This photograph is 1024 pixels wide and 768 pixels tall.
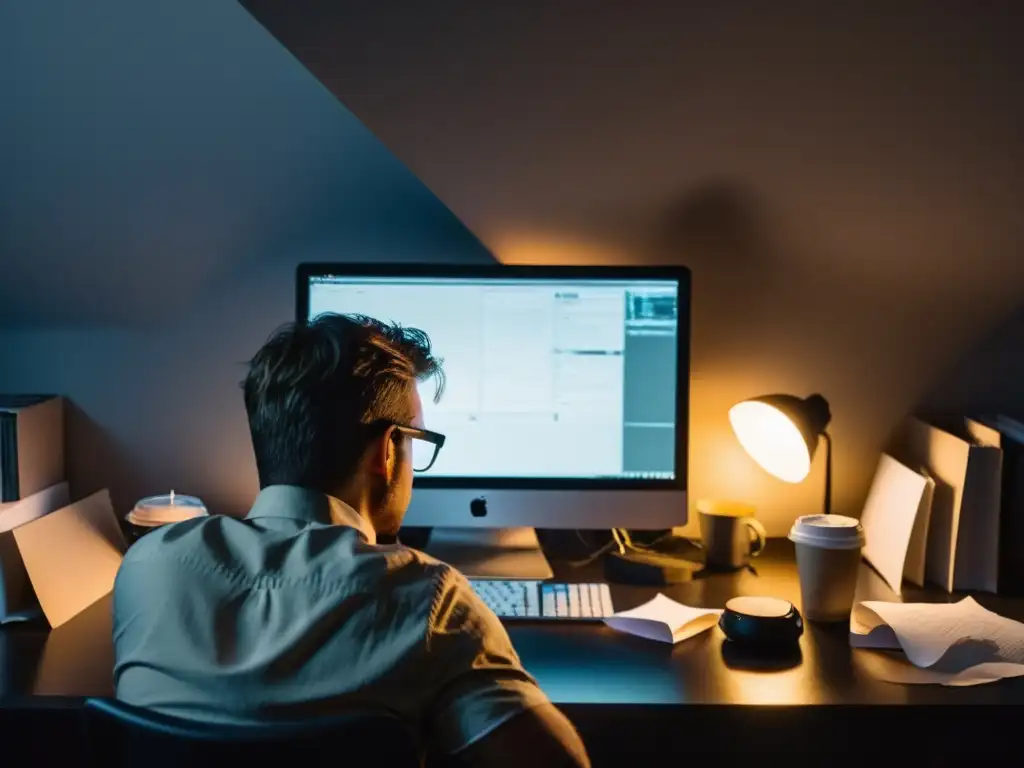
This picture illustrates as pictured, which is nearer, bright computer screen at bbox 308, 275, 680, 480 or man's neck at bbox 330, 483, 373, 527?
man's neck at bbox 330, 483, 373, 527

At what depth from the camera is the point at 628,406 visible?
1.89 meters

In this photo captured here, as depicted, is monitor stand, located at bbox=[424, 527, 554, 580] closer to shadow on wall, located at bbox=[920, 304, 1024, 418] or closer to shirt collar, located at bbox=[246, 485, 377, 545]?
shirt collar, located at bbox=[246, 485, 377, 545]

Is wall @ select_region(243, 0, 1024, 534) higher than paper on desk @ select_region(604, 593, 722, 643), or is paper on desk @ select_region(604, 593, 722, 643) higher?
wall @ select_region(243, 0, 1024, 534)

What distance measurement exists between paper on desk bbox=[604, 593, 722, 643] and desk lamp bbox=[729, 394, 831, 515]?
1.05 feet

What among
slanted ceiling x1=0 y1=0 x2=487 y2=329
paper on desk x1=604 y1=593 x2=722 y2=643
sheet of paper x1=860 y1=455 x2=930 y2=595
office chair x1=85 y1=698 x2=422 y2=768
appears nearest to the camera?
office chair x1=85 y1=698 x2=422 y2=768

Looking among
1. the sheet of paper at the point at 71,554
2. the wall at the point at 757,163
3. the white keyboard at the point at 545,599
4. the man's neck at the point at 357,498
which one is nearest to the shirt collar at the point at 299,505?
the man's neck at the point at 357,498

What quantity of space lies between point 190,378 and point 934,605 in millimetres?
Result: 1320

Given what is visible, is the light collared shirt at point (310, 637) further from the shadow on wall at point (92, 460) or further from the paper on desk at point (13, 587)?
the shadow on wall at point (92, 460)

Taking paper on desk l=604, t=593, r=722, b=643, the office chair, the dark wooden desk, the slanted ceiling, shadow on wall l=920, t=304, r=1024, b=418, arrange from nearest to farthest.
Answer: the office chair < the dark wooden desk < paper on desk l=604, t=593, r=722, b=643 < the slanted ceiling < shadow on wall l=920, t=304, r=1024, b=418

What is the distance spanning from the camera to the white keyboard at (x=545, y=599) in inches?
66.2

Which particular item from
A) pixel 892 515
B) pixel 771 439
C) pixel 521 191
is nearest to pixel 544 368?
pixel 521 191

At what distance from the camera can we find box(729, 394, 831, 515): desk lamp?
188 cm

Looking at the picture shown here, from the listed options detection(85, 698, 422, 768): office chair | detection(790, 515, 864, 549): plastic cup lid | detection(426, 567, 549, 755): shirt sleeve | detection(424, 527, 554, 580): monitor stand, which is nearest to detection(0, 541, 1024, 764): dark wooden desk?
detection(790, 515, 864, 549): plastic cup lid

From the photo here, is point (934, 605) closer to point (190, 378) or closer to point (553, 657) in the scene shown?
point (553, 657)
